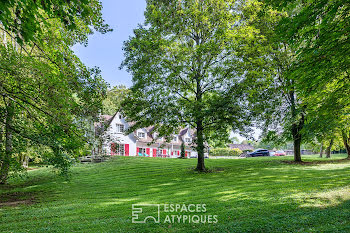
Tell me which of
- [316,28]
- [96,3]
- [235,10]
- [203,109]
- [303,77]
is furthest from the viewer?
[235,10]

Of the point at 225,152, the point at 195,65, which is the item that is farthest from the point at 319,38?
the point at 225,152

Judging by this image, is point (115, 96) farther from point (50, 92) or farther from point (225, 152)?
point (50, 92)

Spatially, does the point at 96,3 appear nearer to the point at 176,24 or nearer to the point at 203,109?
the point at 176,24

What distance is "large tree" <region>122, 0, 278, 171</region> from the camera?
13.5m

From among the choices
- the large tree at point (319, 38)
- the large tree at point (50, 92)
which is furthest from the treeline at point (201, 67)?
the large tree at point (319, 38)

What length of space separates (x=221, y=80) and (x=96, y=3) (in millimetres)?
9180

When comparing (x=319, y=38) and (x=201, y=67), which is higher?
(x=201, y=67)

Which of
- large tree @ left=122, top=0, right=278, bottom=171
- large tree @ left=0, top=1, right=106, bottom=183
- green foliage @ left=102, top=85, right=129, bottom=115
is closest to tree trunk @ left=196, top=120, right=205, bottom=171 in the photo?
large tree @ left=122, top=0, right=278, bottom=171

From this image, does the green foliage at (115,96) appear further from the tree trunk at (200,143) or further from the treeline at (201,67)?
the tree trunk at (200,143)

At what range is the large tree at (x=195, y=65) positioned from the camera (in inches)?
531

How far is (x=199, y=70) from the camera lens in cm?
1452

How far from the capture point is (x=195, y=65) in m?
14.1

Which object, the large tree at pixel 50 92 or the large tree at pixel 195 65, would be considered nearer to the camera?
the large tree at pixel 50 92

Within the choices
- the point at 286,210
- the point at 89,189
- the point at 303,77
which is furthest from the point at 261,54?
the point at 89,189
